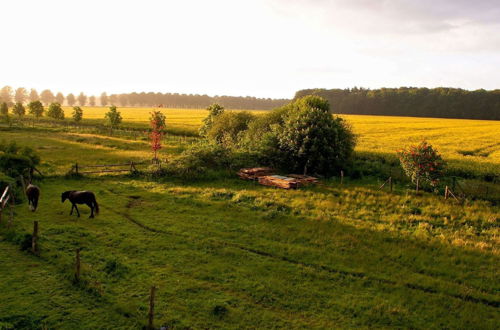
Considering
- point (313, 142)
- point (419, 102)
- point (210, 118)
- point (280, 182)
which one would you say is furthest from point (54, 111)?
point (419, 102)

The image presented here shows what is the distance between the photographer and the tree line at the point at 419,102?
111312 millimetres

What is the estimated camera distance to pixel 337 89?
15125 centimetres

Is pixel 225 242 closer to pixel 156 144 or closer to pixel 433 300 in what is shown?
pixel 433 300

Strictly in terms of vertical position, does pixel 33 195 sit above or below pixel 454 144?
below

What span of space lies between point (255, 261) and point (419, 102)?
129251mm

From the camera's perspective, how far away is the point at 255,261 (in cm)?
1447

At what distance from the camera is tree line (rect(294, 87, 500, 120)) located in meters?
111

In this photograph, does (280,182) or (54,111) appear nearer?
(280,182)

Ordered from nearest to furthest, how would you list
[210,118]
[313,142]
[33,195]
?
[33,195], [313,142], [210,118]

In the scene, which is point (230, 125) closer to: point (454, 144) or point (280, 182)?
point (280, 182)

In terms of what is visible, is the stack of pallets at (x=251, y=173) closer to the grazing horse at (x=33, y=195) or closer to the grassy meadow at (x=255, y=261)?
the grassy meadow at (x=255, y=261)

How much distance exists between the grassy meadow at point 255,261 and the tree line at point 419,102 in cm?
10573

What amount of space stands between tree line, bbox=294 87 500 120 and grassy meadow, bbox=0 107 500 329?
105733mm

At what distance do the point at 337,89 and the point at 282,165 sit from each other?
127 m
